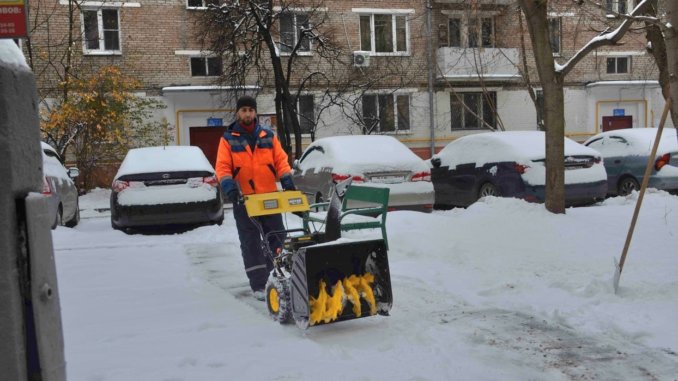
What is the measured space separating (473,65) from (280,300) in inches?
891

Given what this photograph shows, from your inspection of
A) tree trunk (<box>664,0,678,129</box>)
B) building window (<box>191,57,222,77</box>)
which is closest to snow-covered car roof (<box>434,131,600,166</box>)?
tree trunk (<box>664,0,678,129</box>)

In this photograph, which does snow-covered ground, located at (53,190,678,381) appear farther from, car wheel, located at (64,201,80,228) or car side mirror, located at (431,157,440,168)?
car side mirror, located at (431,157,440,168)

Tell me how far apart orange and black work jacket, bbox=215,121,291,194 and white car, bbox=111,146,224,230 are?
4418mm

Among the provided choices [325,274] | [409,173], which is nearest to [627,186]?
[409,173]

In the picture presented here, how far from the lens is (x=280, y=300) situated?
4984 mm

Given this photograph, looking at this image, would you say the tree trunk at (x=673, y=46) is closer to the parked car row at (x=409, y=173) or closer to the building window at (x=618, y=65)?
the parked car row at (x=409, y=173)

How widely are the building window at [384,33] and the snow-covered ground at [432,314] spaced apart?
62.0 ft

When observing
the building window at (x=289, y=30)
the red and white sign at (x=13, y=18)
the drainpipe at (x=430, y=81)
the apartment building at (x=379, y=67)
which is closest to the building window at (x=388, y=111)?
the apartment building at (x=379, y=67)

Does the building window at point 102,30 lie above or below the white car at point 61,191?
above

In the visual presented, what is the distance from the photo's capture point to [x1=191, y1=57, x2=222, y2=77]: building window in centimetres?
2505

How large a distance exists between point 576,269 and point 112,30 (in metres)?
21.5

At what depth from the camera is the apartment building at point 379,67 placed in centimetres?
2397

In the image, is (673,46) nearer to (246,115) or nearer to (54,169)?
(246,115)

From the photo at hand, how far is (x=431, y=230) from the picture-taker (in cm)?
895
